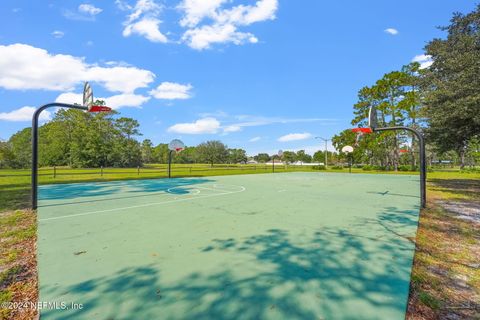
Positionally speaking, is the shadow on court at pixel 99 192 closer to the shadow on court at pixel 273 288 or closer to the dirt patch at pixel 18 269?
the dirt patch at pixel 18 269

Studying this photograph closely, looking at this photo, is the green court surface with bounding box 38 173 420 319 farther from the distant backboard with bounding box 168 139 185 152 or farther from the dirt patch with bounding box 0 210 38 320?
the distant backboard with bounding box 168 139 185 152

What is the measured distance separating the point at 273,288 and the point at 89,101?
703 centimetres

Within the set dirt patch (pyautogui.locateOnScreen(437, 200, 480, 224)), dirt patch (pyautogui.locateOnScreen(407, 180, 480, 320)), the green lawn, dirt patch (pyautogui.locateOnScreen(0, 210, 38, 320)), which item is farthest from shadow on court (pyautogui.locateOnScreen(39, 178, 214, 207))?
dirt patch (pyautogui.locateOnScreen(437, 200, 480, 224))

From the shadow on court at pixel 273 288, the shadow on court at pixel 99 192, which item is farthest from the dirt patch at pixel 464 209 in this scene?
the shadow on court at pixel 99 192

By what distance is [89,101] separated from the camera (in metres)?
6.91

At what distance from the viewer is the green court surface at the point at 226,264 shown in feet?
7.00

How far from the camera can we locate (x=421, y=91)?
12.4m

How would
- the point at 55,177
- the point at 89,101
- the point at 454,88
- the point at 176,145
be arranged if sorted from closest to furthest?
the point at 89,101, the point at 454,88, the point at 55,177, the point at 176,145

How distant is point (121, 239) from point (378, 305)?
3.65 m

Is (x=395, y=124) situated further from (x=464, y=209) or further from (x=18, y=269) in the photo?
(x=18, y=269)

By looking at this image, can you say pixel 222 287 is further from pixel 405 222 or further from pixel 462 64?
pixel 462 64

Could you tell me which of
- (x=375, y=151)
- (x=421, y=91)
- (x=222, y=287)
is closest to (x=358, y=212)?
(x=222, y=287)

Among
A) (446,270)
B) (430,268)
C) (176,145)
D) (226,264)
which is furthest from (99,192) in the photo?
(176,145)

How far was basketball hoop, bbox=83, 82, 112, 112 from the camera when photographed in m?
6.70
